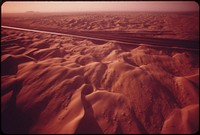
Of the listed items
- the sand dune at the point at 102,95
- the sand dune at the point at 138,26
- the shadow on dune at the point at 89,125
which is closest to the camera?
the shadow on dune at the point at 89,125

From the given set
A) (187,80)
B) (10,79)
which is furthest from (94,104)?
(10,79)

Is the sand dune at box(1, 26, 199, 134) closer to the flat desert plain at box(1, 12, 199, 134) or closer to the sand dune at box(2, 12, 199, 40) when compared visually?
the flat desert plain at box(1, 12, 199, 134)

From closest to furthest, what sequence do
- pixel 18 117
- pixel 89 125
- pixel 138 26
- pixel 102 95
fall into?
pixel 89 125 → pixel 18 117 → pixel 102 95 → pixel 138 26

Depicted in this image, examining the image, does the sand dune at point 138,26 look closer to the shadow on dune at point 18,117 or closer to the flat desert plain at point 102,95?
the flat desert plain at point 102,95

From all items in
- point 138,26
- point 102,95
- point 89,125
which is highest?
point 138,26

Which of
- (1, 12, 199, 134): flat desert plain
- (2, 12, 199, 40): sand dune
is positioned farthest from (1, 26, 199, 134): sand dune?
(2, 12, 199, 40): sand dune

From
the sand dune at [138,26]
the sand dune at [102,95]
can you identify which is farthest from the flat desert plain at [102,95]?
the sand dune at [138,26]

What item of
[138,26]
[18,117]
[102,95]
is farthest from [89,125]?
[138,26]

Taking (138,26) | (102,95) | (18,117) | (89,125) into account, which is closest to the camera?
(89,125)

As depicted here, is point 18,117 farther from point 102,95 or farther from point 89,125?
point 102,95

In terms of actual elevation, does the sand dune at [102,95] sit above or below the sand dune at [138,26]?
below
